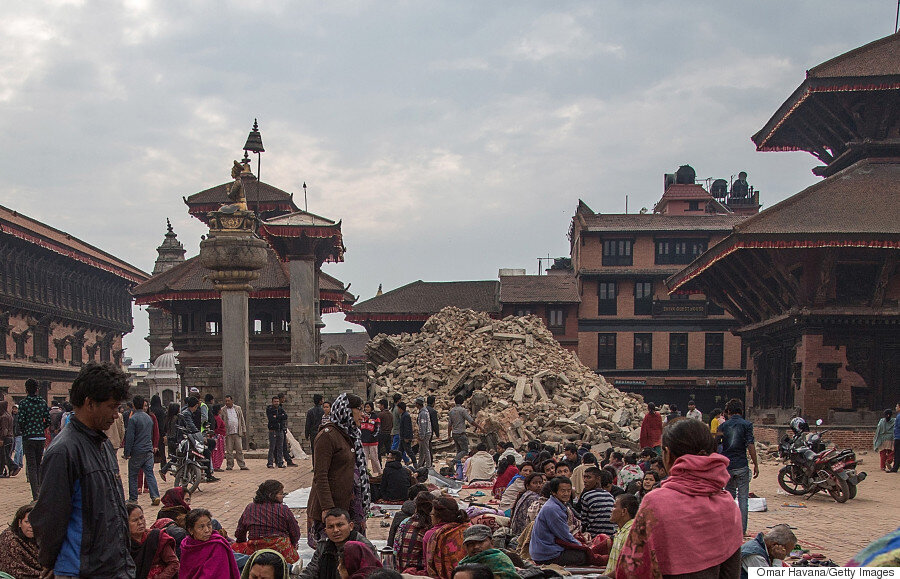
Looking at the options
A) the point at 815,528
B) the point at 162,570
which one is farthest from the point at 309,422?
the point at 162,570

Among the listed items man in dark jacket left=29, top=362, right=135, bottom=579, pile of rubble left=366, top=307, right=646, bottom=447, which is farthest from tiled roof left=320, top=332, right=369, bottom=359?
man in dark jacket left=29, top=362, right=135, bottom=579

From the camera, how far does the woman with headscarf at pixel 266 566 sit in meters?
5.40

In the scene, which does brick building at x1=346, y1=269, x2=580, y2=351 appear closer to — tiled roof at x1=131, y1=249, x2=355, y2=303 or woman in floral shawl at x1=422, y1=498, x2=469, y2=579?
A: tiled roof at x1=131, y1=249, x2=355, y2=303

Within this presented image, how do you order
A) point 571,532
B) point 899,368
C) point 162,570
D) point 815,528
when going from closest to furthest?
point 162,570 < point 571,532 < point 815,528 < point 899,368

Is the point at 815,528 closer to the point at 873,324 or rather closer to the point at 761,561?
the point at 761,561

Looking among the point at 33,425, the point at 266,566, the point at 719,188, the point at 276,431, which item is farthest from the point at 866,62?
the point at 719,188

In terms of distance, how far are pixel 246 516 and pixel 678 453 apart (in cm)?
472

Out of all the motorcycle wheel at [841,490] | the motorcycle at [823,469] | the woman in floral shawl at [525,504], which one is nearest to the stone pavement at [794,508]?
the motorcycle wheel at [841,490]

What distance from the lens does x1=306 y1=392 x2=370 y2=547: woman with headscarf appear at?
22.4 ft

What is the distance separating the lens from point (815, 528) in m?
10.9

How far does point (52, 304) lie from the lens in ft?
129

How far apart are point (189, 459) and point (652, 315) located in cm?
3336

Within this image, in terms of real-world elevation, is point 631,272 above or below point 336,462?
above

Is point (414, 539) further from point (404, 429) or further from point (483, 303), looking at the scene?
point (483, 303)
